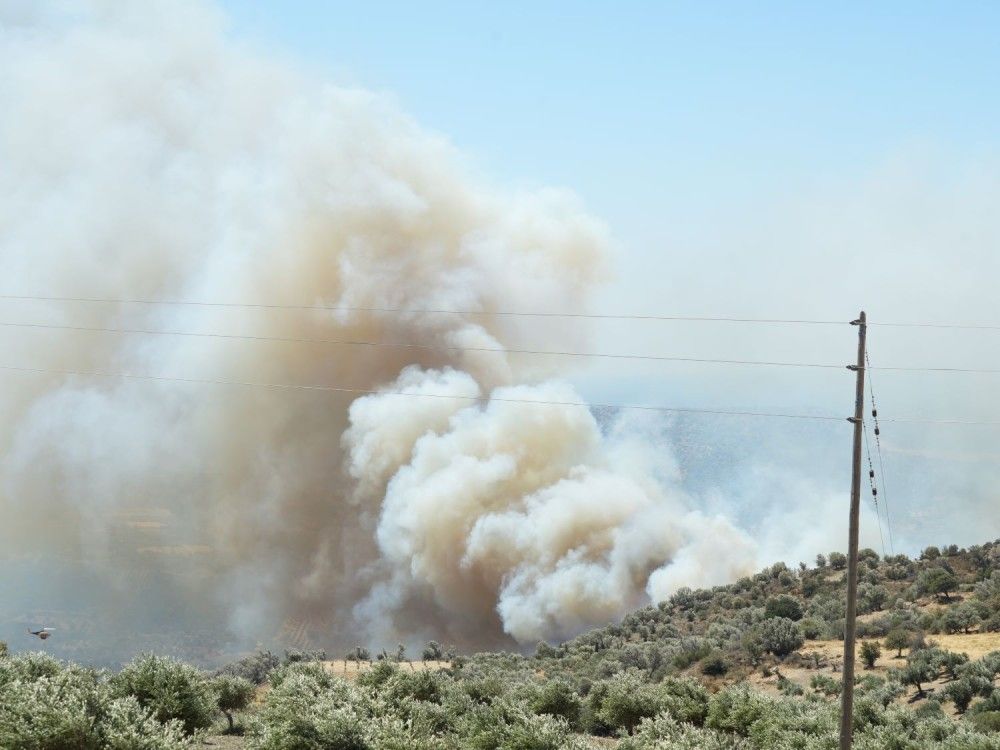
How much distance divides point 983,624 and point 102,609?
56285mm

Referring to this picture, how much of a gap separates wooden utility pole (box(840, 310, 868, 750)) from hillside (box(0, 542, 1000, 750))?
3.25 metres

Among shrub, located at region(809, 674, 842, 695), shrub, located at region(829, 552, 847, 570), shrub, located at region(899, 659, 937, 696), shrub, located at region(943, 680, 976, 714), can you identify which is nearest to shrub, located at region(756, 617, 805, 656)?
shrub, located at region(809, 674, 842, 695)

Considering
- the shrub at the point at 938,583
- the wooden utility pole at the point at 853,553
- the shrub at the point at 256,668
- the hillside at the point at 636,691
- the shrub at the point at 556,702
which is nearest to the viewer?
the wooden utility pole at the point at 853,553

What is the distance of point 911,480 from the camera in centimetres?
14575

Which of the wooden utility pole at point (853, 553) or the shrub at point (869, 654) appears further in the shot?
the shrub at point (869, 654)

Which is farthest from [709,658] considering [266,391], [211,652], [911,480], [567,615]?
[911,480]

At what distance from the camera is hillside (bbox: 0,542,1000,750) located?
1828 centimetres

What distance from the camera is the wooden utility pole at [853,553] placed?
54.2ft

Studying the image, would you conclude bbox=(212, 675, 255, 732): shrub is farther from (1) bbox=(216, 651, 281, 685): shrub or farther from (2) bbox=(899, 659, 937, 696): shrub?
(2) bbox=(899, 659, 937, 696): shrub

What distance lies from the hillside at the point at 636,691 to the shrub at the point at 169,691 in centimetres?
4

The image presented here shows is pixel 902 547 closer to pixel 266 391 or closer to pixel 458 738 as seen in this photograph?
pixel 266 391

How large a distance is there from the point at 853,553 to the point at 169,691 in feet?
49.7

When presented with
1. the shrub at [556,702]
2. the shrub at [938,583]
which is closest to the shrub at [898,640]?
the shrub at [938,583]

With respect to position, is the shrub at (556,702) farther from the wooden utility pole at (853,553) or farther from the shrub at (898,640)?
the shrub at (898,640)
